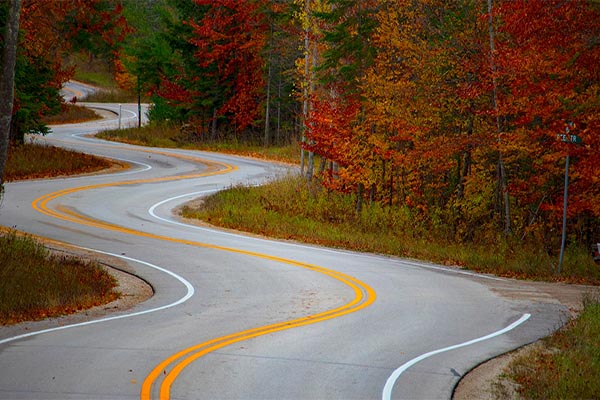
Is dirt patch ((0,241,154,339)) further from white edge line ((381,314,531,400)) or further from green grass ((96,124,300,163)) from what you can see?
green grass ((96,124,300,163))

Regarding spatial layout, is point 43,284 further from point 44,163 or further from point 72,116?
point 72,116

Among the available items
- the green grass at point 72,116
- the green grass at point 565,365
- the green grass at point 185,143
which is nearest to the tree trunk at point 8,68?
the green grass at point 565,365

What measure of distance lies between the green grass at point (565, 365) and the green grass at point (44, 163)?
29521 millimetres

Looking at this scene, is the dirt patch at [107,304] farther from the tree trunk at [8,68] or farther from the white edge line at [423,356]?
the white edge line at [423,356]

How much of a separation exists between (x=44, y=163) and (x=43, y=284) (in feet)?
80.6

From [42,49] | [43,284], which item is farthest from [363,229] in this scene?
[42,49]

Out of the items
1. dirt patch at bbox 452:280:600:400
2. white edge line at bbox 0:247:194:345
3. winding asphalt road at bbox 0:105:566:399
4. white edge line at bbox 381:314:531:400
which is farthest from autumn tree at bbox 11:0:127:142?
white edge line at bbox 381:314:531:400

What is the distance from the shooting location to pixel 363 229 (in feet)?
94.6

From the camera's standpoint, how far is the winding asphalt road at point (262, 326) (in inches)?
413

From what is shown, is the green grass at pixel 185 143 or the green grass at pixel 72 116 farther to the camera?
the green grass at pixel 72 116

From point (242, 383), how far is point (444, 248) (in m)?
15.4

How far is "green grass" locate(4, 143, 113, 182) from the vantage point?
125ft

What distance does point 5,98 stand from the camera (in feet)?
57.1

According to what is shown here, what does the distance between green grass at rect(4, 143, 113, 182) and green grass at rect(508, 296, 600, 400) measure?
29521 millimetres
